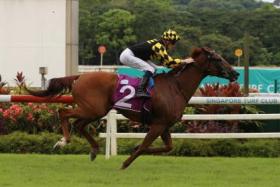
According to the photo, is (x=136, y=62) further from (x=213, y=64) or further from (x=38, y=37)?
(x=38, y=37)

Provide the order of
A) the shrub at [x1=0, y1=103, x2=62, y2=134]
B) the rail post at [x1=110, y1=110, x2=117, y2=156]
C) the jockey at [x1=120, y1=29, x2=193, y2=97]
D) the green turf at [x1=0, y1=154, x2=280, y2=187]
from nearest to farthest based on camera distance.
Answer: the green turf at [x1=0, y1=154, x2=280, y2=187]
the jockey at [x1=120, y1=29, x2=193, y2=97]
the rail post at [x1=110, y1=110, x2=117, y2=156]
the shrub at [x1=0, y1=103, x2=62, y2=134]

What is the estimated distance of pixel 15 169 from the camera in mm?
10109

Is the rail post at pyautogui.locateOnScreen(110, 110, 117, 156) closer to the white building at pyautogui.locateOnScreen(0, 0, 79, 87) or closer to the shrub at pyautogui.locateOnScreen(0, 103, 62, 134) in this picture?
the shrub at pyautogui.locateOnScreen(0, 103, 62, 134)

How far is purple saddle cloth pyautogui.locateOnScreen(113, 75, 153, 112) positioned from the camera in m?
10.4

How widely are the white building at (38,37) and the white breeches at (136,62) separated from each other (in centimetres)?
2120

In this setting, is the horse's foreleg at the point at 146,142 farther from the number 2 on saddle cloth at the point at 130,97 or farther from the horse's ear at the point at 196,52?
the horse's ear at the point at 196,52

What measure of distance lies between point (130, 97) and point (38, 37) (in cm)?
2274

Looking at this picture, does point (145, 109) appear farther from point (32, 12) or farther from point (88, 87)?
point (32, 12)

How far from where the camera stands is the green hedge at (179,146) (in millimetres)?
12891

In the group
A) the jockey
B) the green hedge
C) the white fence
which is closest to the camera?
the jockey

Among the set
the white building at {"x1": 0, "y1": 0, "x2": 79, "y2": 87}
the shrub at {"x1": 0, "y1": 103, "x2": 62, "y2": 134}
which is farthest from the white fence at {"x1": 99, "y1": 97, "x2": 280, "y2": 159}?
the white building at {"x1": 0, "y1": 0, "x2": 79, "y2": 87}

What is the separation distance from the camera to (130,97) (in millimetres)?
10422

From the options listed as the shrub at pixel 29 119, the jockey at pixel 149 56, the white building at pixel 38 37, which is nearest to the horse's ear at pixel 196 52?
the jockey at pixel 149 56

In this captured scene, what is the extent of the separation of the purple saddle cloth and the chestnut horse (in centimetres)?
9
